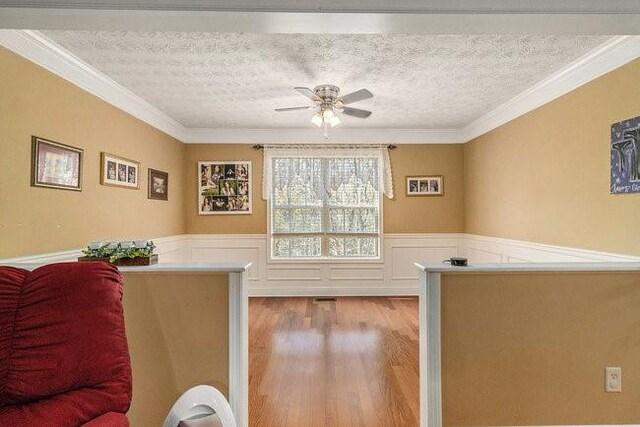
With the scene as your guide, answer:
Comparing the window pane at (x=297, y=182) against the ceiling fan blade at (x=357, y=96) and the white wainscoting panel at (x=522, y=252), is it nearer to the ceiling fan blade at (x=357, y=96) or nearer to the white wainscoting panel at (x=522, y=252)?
the ceiling fan blade at (x=357, y=96)

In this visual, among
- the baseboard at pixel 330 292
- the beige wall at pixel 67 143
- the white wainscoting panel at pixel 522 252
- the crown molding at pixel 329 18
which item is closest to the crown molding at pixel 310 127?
the beige wall at pixel 67 143

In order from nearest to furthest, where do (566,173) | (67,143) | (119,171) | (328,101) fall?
1. (67,143)
2. (566,173)
3. (328,101)
4. (119,171)

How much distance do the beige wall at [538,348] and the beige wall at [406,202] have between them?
3.62 metres

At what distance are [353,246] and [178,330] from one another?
157 inches

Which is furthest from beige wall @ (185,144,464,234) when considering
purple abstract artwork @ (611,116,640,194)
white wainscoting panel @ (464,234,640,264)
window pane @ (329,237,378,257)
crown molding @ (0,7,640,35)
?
crown molding @ (0,7,640,35)

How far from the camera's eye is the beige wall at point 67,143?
2381 millimetres

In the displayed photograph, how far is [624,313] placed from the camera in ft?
6.73

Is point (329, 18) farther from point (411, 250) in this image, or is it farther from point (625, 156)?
point (411, 250)

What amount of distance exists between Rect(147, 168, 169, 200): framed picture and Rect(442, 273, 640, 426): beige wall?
3.78m

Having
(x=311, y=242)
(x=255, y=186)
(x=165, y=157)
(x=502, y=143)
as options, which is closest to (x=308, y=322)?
(x=311, y=242)

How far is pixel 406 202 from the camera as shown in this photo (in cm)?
570

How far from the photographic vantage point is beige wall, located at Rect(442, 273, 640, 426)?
206 cm

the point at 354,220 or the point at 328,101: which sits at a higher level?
the point at 328,101

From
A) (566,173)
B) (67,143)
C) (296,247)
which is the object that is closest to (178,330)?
(67,143)
